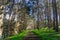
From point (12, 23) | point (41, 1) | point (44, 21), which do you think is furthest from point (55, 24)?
point (44, 21)

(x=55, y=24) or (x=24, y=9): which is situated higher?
(x=24, y=9)

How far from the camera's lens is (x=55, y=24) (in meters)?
26.4

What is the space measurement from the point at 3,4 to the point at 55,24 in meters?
7.60

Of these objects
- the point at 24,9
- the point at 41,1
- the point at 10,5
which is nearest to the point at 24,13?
the point at 24,9

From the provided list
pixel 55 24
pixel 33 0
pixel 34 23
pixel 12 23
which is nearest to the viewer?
A: pixel 12 23

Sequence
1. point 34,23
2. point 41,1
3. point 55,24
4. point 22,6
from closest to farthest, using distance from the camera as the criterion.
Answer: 1. point 22,6
2. point 55,24
3. point 41,1
4. point 34,23

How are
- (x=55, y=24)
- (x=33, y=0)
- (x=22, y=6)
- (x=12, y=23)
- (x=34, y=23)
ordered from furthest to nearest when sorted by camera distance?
(x=34, y=23) < (x=33, y=0) < (x=55, y=24) < (x=22, y=6) < (x=12, y=23)

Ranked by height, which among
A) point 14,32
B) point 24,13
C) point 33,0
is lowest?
point 14,32

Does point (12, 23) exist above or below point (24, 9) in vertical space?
below

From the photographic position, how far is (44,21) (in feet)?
129

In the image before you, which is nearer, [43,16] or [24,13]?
[24,13]

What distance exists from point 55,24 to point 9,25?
668 cm

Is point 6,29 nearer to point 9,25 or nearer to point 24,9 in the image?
point 9,25

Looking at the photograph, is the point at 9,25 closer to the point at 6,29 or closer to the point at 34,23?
the point at 6,29
